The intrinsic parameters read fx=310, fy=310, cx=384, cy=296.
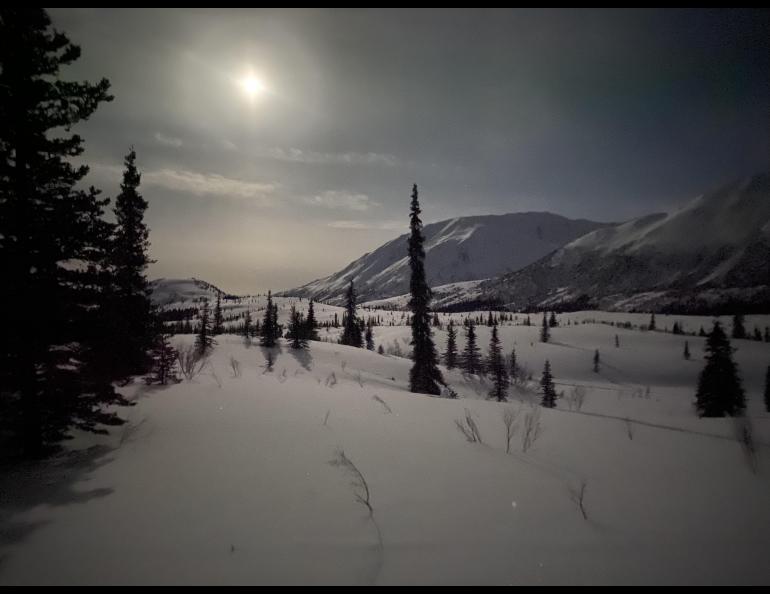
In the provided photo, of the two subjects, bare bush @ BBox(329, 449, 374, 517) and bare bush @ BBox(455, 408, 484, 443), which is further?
bare bush @ BBox(455, 408, 484, 443)

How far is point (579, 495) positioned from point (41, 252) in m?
9.03

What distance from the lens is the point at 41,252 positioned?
5.37 meters

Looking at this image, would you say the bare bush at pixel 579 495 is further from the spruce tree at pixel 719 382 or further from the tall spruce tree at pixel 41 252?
the spruce tree at pixel 719 382

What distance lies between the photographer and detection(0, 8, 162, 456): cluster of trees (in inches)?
202

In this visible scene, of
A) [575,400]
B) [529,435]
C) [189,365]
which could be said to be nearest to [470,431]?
[529,435]

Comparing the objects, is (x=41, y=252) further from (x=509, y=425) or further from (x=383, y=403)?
(x=509, y=425)

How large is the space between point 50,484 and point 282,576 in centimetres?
377

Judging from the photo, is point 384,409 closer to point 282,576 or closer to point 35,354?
point 282,576

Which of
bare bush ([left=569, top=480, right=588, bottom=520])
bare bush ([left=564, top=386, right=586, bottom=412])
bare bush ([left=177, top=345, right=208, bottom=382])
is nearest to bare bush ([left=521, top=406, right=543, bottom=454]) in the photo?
bare bush ([left=569, top=480, right=588, bottom=520])

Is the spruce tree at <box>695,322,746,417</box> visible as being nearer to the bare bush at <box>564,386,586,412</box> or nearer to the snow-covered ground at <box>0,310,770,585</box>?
the bare bush at <box>564,386,586,412</box>

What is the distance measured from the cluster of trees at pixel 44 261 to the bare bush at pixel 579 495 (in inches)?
286

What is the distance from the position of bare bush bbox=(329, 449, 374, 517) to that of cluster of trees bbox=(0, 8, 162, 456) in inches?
167

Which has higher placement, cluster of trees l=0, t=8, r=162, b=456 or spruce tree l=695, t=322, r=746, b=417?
cluster of trees l=0, t=8, r=162, b=456

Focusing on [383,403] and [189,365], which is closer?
[383,403]
